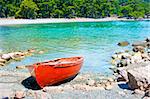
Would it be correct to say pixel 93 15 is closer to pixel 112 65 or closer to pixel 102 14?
pixel 102 14

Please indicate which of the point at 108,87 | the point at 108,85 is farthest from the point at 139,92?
the point at 108,85

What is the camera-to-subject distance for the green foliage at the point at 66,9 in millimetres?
110188

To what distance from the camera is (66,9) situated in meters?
122

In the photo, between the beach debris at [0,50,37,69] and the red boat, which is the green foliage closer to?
the beach debris at [0,50,37,69]

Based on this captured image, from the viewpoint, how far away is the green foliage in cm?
11019

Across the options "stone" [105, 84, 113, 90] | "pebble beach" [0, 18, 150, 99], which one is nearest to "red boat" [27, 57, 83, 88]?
"pebble beach" [0, 18, 150, 99]

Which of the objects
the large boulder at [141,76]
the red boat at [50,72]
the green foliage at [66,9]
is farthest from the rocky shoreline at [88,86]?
the green foliage at [66,9]

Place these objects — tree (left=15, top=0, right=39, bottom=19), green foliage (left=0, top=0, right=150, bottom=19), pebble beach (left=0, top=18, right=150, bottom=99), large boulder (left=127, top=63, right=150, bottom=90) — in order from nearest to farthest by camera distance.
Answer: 1. pebble beach (left=0, top=18, right=150, bottom=99)
2. large boulder (left=127, top=63, right=150, bottom=90)
3. tree (left=15, top=0, right=39, bottom=19)
4. green foliage (left=0, top=0, right=150, bottom=19)

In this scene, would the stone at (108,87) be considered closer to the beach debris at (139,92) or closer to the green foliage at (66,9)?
the beach debris at (139,92)

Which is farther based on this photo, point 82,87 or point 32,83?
point 32,83

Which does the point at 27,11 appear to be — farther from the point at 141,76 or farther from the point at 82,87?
the point at 141,76

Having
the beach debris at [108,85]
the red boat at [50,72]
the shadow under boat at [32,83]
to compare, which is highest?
the red boat at [50,72]

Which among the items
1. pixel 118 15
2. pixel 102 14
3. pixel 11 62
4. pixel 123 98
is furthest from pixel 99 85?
pixel 118 15

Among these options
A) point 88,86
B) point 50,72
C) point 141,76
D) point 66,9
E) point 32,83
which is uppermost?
point 141,76
